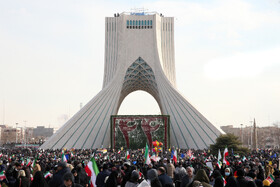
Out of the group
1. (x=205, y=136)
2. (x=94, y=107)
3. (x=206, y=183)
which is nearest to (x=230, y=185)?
(x=206, y=183)

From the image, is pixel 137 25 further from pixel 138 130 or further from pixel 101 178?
pixel 101 178

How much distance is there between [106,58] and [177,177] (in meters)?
36.2

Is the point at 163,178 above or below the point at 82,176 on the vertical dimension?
above

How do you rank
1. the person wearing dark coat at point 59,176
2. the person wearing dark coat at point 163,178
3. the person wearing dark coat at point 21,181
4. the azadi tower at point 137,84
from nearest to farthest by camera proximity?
1. the person wearing dark coat at point 163,178
2. the person wearing dark coat at point 59,176
3. the person wearing dark coat at point 21,181
4. the azadi tower at point 137,84

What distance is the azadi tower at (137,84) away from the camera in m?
35.7

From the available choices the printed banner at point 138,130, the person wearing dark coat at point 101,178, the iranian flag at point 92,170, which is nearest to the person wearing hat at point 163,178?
the person wearing dark coat at point 101,178

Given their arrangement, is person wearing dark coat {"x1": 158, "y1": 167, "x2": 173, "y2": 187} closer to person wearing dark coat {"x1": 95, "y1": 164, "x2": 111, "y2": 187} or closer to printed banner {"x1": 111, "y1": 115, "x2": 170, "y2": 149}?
person wearing dark coat {"x1": 95, "y1": 164, "x2": 111, "y2": 187}

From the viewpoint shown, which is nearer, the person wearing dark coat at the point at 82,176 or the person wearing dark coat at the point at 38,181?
the person wearing dark coat at the point at 38,181

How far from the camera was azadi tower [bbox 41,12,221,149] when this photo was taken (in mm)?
35688

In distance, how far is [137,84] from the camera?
49.3m

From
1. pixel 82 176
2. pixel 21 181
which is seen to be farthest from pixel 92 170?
pixel 21 181

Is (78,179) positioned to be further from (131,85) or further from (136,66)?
(131,85)

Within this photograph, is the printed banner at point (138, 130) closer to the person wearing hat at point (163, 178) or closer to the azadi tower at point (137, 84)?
the azadi tower at point (137, 84)

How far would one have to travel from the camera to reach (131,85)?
48781 millimetres
